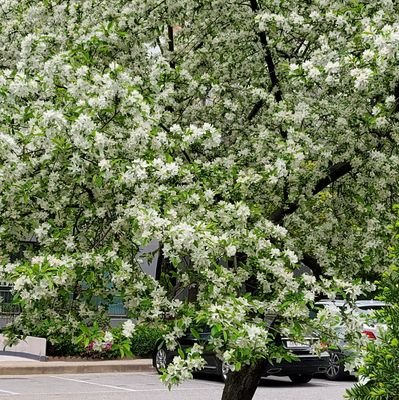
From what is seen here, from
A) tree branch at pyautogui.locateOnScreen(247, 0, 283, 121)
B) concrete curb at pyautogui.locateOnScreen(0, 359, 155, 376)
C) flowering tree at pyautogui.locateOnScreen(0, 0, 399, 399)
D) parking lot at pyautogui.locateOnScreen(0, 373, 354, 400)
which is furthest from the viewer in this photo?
concrete curb at pyautogui.locateOnScreen(0, 359, 155, 376)

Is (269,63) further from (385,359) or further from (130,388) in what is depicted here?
(130,388)

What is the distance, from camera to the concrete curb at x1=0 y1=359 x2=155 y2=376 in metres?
15.4

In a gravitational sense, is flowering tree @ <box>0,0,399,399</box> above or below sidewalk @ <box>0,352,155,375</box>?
above

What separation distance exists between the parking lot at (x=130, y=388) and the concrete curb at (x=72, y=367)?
31cm

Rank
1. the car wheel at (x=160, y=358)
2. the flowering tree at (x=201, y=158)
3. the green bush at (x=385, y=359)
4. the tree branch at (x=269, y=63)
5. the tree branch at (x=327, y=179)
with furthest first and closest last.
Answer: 1. the car wheel at (x=160, y=358)
2. the tree branch at (x=269, y=63)
3. the tree branch at (x=327, y=179)
4. the flowering tree at (x=201, y=158)
5. the green bush at (x=385, y=359)

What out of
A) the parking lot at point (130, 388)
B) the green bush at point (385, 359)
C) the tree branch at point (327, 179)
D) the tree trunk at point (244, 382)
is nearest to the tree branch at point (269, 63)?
the tree branch at point (327, 179)

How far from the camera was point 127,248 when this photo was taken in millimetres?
→ 5438

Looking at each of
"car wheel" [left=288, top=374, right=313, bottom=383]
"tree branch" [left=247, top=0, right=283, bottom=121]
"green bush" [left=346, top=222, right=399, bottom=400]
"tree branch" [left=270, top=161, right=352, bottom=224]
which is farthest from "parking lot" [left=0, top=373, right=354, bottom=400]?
"green bush" [left=346, top=222, right=399, bottom=400]

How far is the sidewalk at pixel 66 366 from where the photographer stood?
50.6 feet

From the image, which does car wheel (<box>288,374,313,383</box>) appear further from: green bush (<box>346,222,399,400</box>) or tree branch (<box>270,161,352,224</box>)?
green bush (<box>346,222,399,400</box>)

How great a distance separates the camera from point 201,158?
7371 mm

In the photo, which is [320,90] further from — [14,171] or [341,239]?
[14,171]

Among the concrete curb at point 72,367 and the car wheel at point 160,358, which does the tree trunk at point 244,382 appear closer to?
the car wheel at point 160,358

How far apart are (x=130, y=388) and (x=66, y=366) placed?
2460mm
